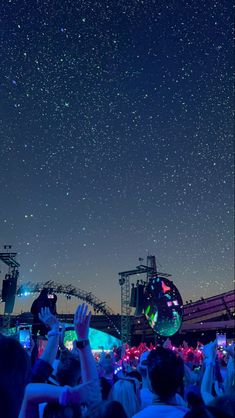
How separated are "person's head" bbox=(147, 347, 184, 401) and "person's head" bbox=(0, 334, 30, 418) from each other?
4.56 ft

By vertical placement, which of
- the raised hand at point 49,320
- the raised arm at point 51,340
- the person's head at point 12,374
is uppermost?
the raised hand at point 49,320

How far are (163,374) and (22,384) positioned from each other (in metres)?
1.46

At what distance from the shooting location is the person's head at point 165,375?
2.88 m

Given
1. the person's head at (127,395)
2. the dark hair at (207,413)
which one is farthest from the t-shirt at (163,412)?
the person's head at (127,395)

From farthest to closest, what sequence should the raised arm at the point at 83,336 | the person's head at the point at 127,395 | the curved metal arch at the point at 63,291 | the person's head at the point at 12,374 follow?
the curved metal arch at the point at 63,291, the person's head at the point at 127,395, the raised arm at the point at 83,336, the person's head at the point at 12,374

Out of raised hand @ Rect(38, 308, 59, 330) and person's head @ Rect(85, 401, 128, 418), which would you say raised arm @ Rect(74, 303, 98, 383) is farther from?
raised hand @ Rect(38, 308, 59, 330)

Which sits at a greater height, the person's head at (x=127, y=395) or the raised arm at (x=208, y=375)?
the raised arm at (x=208, y=375)

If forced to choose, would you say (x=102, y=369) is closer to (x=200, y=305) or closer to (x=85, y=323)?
(x=85, y=323)

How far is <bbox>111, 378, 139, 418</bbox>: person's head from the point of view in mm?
4496

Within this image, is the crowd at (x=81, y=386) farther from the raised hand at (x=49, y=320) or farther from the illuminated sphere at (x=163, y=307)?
the illuminated sphere at (x=163, y=307)

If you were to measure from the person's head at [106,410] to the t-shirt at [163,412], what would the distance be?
0.63m

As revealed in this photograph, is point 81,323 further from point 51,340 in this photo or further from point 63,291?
point 63,291

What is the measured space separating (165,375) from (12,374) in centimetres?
151

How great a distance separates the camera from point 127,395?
14.9 feet
